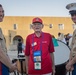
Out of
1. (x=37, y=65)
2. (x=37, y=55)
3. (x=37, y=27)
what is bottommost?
(x=37, y=65)

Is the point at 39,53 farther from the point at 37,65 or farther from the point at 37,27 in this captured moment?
the point at 37,27

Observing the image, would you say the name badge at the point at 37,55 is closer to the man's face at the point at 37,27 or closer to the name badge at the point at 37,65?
the name badge at the point at 37,65

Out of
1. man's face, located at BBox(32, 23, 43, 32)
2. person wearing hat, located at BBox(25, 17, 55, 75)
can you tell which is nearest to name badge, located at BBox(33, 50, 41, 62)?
person wearing hat, located at BBox(25, 17, 55, 75)

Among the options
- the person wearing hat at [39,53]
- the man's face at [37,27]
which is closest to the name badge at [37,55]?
the person wearing hat at [39,53]

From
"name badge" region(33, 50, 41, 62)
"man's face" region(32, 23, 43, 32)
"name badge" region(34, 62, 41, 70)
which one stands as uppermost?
"man's face" region(32, 23, 43, 32)

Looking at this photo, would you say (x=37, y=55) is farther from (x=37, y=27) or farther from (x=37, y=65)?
(x=37, y=27)

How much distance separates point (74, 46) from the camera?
10.9ft

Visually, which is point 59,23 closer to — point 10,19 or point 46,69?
point 10,19

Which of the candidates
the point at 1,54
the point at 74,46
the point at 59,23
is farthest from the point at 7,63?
the point at 59,23

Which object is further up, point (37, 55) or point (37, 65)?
point (37, 55)

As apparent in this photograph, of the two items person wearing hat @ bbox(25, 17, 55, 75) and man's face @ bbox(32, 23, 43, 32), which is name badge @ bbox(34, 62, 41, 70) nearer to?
person wearing hat @ bbox(25, 17, 55, 75)

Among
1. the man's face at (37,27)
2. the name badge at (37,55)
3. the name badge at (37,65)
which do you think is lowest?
the name badge at (37,65)

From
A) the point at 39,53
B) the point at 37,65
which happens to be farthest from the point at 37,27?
the point at 37,65

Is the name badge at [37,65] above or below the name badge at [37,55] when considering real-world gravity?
below
